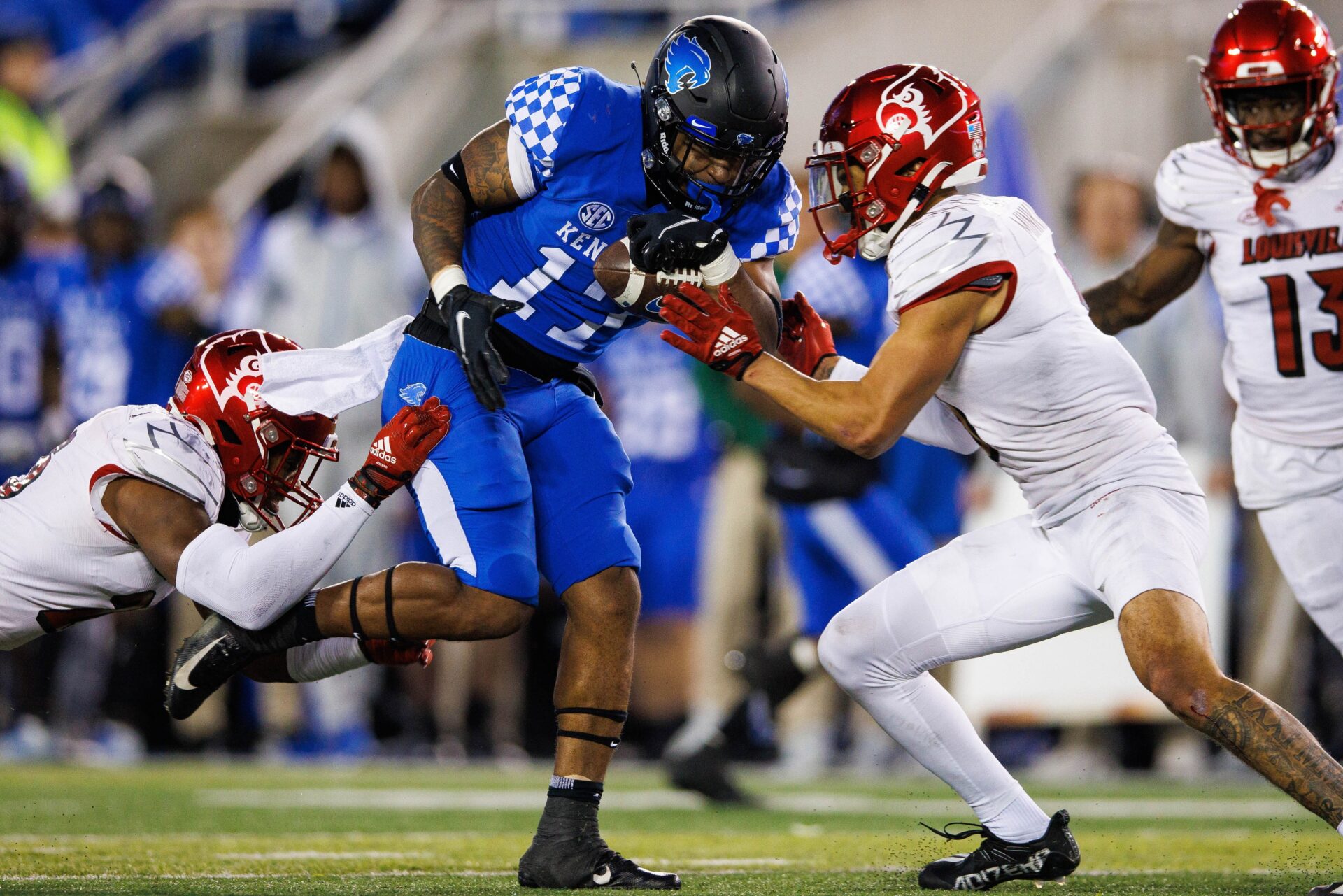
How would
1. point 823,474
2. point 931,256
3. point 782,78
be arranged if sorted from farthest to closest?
point 823,474
point 782,78
point 931,256

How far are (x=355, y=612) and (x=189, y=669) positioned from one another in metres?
0.44

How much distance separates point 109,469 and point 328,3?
8365 millimetres

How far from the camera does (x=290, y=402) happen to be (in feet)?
A: 13.4

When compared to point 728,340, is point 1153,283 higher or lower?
higher

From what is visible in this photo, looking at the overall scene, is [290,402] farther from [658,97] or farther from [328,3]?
[328,3]

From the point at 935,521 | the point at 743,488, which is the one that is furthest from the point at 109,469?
the point at 743,488

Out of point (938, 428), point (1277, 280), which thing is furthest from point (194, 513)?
point (1277, 280)

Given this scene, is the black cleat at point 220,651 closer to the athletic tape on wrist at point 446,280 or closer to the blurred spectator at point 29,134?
the athletic tape on wrist at point 446,280

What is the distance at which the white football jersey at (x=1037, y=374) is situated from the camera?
367 cm

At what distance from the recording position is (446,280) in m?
3.88

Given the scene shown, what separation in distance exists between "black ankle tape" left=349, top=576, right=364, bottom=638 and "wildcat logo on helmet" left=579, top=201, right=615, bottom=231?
97 cm

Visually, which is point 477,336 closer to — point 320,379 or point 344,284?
point 320,379

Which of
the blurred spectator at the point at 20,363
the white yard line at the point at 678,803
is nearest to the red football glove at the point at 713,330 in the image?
the white yard line at the point at 678,803

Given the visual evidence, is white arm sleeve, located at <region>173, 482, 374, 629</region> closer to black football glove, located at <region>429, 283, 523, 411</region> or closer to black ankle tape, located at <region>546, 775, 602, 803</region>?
black football glove, located at <region>429, 283, 523, 411</region>
